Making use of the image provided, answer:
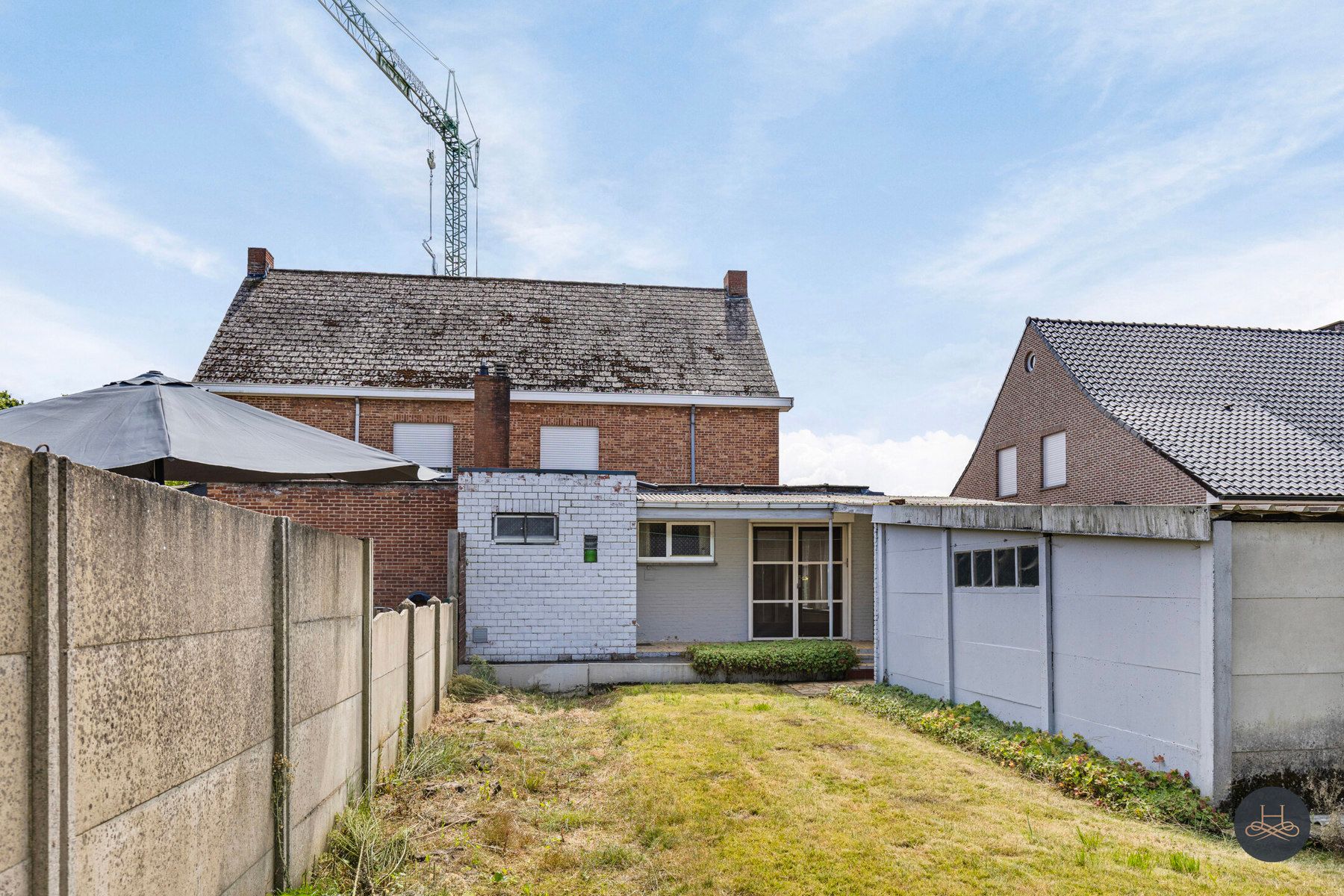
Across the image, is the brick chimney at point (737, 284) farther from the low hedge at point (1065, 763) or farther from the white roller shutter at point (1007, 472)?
the low hedge at point (1065, 763)

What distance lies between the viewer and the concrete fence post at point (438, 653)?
10.4m

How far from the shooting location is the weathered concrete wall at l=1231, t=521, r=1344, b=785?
23.4 ft

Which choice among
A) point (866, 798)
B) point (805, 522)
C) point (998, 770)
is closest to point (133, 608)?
point (866, 798)

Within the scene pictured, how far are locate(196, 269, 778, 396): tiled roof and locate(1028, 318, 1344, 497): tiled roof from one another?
863 cm

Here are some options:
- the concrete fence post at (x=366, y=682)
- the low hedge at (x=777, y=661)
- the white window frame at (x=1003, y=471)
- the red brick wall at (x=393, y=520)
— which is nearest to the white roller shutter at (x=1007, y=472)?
the white window frame at (x=1003, y=471)

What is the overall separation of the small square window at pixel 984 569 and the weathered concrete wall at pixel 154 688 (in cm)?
796

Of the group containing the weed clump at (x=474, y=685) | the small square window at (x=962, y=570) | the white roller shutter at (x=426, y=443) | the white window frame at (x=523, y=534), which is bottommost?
the weed clump at (x=474, y=685)

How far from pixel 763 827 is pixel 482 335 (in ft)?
57.6

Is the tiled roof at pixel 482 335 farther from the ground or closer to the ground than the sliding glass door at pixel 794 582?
farther from the ground

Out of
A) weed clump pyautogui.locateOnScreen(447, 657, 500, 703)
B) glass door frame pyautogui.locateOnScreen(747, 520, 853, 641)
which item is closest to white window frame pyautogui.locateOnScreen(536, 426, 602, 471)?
glass door frame pyautogui.locateOnScreen(747, 520, 853, 641)

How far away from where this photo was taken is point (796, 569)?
16578mm

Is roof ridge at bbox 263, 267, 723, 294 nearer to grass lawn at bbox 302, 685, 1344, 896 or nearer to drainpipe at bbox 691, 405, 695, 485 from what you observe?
drainpipe at bbox 691, 405, 695, 485

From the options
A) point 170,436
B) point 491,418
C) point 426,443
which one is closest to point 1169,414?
point 491,418

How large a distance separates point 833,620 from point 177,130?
42.0ft
